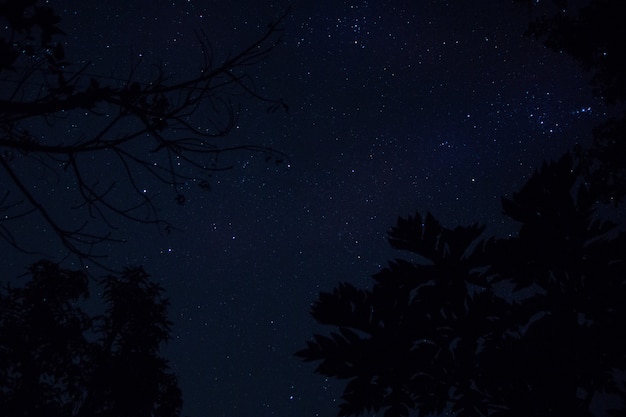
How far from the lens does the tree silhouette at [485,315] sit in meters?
1.52

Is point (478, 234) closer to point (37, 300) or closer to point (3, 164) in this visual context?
point (3, 164)

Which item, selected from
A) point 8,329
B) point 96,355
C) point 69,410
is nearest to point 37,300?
point 8,329

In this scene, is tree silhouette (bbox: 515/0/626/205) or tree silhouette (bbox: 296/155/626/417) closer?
tree silhouette (bbox: 296/155/626/417)

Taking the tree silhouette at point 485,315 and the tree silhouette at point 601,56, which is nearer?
the tree silhouette at point 485,315

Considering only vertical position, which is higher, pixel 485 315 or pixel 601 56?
pixel 601 56

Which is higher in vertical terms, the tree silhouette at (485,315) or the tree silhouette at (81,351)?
the tree silhouette at (81,351)

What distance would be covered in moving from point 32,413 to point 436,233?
9.00 meters

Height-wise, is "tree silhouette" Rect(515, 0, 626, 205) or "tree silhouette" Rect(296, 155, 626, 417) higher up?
"tree silhouette" Rect(515, 0, 626, 205)

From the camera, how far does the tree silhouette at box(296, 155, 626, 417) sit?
1.52 meters

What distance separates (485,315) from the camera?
64.8 inches

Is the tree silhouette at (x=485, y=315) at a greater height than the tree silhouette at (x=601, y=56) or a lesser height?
lesser

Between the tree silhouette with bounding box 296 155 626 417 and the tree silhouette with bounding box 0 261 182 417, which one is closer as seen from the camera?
the tree silhouette with bounding box 296 155 626 417

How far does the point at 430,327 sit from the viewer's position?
1648 mm

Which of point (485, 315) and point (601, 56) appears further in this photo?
point (601, 56)
